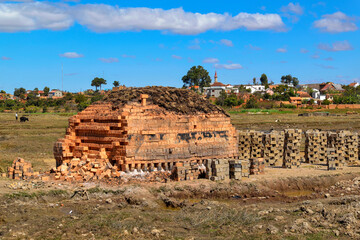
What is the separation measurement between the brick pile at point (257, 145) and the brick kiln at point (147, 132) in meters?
2.89

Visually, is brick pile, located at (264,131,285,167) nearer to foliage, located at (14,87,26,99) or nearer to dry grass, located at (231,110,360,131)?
dry grass, located at (231,110,360,131)

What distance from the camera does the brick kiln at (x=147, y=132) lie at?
56.1ft

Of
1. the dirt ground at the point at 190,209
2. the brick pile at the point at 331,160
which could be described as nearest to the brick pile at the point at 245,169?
the dirt ground at the point at 190,209

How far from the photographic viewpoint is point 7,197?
14.0 meters

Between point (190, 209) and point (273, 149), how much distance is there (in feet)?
30.6

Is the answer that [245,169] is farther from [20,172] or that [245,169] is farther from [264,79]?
[264,79]

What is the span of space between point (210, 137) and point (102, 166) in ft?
15.6

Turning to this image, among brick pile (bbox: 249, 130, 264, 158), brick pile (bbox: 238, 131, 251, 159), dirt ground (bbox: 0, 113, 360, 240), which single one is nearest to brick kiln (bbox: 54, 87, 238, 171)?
dirt ground (bbox: 0, 113, 360, 240)

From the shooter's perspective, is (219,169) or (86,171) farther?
(219,169)

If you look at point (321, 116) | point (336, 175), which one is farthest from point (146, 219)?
point (321, 116)

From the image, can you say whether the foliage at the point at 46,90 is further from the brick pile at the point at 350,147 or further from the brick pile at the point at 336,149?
the brick pile at the point at 350,147

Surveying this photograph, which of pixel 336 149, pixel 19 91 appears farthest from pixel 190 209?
pixel 19 91

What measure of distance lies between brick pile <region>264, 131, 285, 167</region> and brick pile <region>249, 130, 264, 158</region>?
0.70 ft

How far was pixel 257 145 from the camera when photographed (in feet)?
74.2
